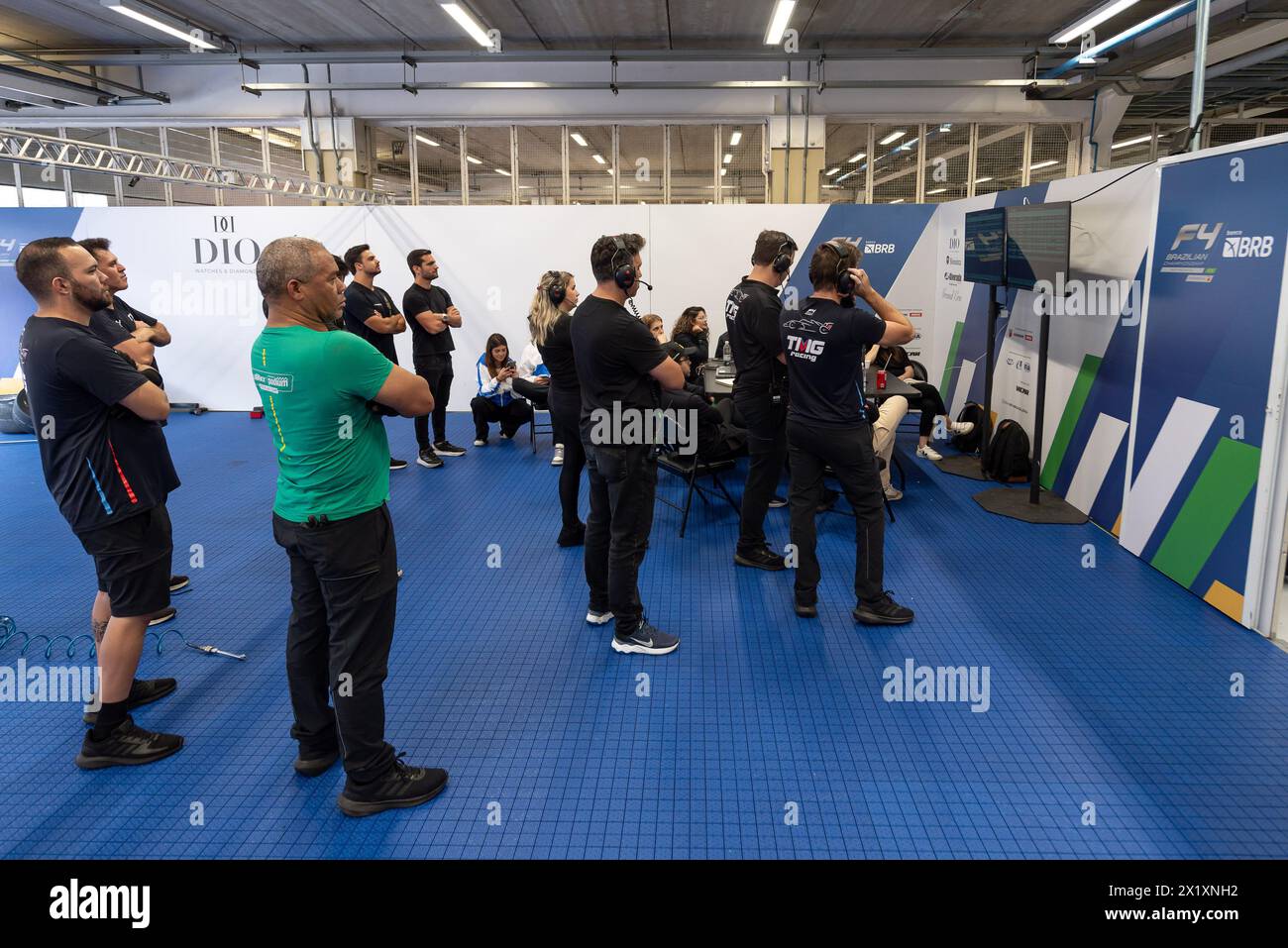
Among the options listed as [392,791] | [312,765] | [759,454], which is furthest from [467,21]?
[392,791]

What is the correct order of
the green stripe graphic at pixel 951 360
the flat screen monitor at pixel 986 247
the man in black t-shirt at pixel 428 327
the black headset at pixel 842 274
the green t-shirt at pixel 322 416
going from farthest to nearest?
the green stripe graphic at pixel 951 360 → the man in black t-shirt at pixel 428 327 → the flat screen monitor at pixel 986 247 → the black headset at pixel 842 274 → the green t-shirt at pixel 322 416

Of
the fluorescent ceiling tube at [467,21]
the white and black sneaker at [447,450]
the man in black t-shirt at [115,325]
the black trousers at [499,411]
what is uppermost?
the fluorescent ceiling tube at [467,21]

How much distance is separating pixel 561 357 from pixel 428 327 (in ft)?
8.76

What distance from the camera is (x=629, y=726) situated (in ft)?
10.3

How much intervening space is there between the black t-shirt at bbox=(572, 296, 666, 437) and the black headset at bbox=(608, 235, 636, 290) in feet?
0.30

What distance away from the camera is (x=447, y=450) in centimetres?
730

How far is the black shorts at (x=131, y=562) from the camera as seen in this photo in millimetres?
2867

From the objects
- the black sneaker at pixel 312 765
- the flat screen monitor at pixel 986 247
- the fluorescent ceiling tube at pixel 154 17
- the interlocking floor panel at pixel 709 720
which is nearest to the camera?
the interlocking floor panel at pixel 709 720

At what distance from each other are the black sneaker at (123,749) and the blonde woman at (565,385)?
225 cm

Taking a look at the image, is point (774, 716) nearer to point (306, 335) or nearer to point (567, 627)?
point (567, 627)

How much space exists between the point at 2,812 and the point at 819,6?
31.5 feet

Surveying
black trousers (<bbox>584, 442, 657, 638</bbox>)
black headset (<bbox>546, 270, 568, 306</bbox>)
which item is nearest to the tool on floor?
black trousers (<bbox>584, 442, 657, 638</bbox>)

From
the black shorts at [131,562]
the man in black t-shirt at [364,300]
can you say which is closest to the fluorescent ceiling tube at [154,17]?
the man in black t-shirt at [364,300]

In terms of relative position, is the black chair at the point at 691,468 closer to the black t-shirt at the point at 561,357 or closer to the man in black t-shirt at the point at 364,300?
the black t-shirt at the point at 561,357
